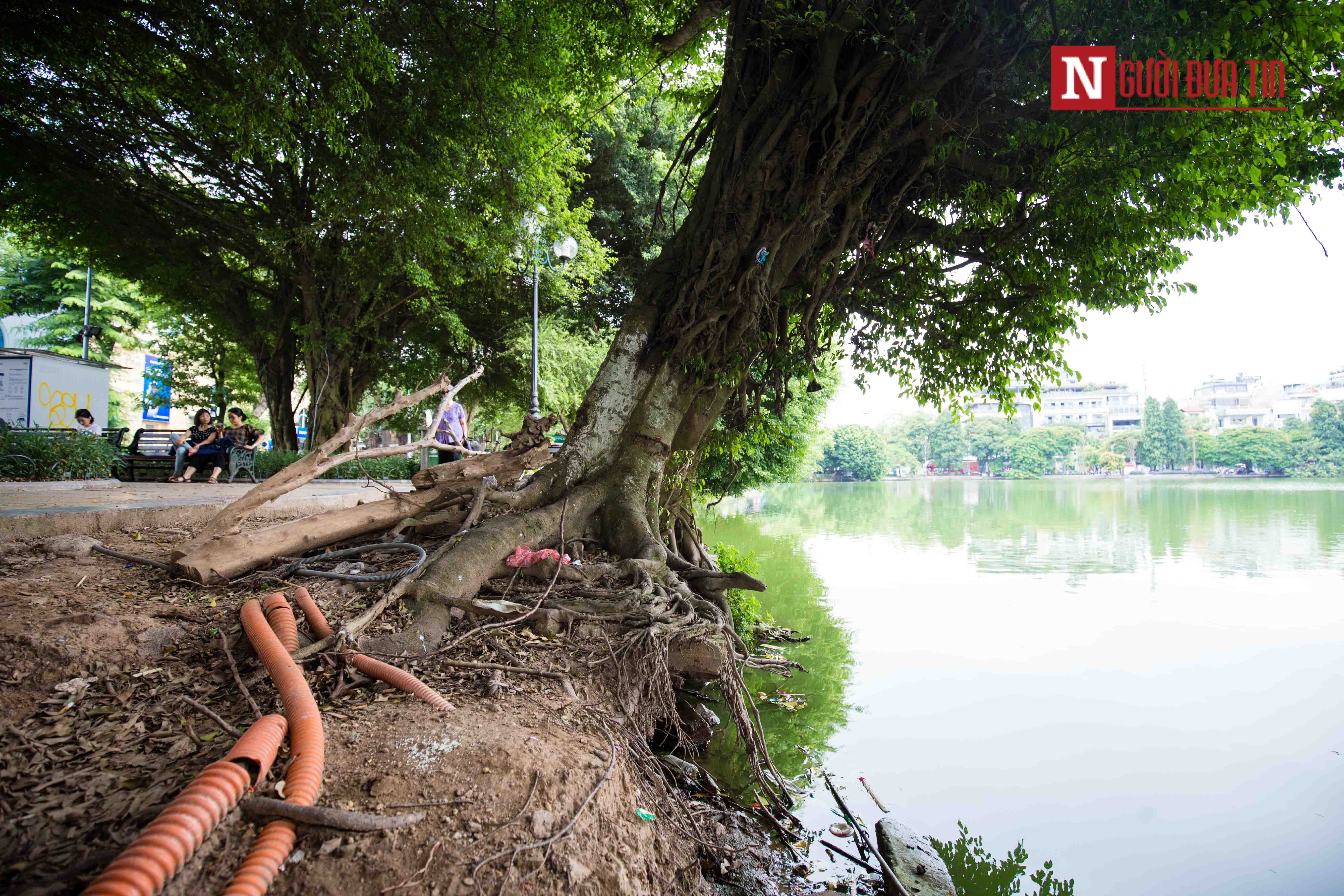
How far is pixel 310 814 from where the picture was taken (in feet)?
5.96

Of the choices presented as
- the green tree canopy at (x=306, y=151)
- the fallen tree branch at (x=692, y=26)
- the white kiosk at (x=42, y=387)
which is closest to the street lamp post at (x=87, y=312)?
the white kiosk at (x=42, y=387)

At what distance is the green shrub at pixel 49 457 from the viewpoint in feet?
29.5

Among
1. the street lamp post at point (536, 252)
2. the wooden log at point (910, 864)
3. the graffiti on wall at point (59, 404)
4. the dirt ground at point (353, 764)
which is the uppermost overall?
the street lamp post at point (536, 252)

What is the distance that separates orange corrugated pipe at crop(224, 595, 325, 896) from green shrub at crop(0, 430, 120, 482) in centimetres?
870

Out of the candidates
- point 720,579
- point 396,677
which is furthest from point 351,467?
point 396,677

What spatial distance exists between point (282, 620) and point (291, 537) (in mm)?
1453

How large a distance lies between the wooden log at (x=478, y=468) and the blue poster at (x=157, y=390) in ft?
68.7

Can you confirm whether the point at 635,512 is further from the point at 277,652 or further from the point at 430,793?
the point at 430,793

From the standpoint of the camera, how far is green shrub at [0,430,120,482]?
900cm

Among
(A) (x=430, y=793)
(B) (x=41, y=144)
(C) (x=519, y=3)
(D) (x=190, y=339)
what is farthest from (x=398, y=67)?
(D) (x=190, y=339)

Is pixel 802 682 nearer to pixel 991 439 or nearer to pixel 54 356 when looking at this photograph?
pixel 54 356

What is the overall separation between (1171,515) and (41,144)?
33535mm

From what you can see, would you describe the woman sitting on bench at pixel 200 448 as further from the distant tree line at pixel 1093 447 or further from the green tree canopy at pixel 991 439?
the green tree canopy at pixel 991 439

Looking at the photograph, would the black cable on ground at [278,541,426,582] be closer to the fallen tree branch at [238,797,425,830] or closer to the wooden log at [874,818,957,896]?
the fallen tree branch at [238,797,425,830]
